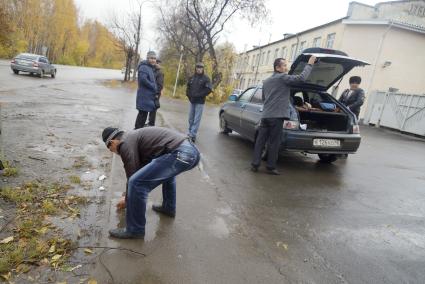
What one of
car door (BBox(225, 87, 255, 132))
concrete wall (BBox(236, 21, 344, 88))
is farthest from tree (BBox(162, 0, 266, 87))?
car door (BBox(225, 87, 255, 132))

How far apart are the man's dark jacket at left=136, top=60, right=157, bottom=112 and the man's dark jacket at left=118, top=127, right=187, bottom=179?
4215 mm

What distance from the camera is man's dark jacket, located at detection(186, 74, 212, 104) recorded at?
8.30m

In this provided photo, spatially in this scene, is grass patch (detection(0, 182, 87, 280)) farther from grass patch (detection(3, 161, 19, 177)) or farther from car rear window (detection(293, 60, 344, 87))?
car rear window (detection(293, 60, 344, 87))

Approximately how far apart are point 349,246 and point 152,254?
206 cm

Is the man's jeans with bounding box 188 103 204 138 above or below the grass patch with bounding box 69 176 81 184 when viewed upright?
above

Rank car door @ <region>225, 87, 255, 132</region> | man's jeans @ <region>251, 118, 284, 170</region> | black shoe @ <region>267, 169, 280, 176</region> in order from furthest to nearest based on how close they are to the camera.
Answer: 1. car door @ <region>225, 87, 255, 132</region>
2. black shoe @ <region>267, 169, 280, 176</region>
3. man's jeans @ <region>251, 118, 284, 170</region>

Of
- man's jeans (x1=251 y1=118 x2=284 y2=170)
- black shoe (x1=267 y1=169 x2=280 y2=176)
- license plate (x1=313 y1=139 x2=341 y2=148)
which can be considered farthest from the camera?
license plate (x1=313 y1=139 x2=341 y2=148)

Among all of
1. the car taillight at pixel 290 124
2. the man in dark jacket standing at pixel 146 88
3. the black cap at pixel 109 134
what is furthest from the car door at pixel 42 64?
the black cap at pixel 109 134

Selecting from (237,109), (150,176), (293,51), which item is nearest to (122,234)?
(150,176)

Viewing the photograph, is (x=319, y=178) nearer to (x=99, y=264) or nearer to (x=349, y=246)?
(x=349, y=246)

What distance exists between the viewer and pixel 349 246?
12.4 feet

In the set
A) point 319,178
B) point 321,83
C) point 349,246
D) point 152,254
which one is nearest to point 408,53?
point 321,83

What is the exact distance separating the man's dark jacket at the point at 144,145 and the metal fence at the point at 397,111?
17206 millimetres

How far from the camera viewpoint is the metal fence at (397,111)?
17.4m
